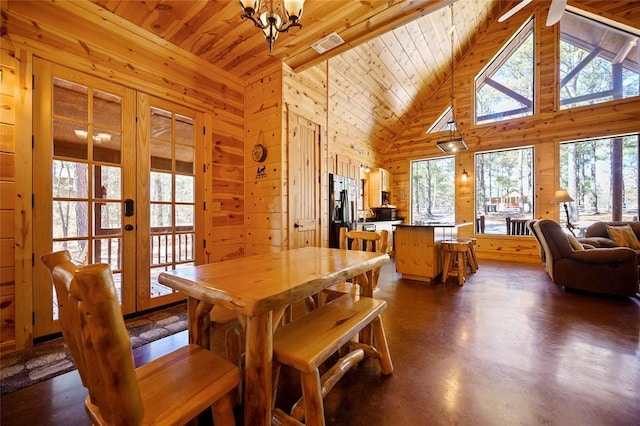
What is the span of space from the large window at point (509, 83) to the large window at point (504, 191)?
0.89 meters

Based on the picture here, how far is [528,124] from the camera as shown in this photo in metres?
5.49

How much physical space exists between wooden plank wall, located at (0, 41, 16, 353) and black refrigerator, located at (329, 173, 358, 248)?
3.48m

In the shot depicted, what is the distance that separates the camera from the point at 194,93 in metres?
3.13

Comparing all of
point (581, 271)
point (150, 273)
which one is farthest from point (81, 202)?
point (581, 271)

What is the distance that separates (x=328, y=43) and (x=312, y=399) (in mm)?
3340

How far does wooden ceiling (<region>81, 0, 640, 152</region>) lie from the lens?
2527mm

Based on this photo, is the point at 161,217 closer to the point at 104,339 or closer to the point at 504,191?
the point at 104,339

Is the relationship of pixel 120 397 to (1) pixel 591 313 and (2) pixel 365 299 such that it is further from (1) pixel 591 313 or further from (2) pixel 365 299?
(1) pixel 591 313

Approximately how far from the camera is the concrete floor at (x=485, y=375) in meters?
1.38

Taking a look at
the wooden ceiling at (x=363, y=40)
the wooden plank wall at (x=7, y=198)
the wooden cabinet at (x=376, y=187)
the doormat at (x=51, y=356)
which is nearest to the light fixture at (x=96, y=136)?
the wooden plank wall at (x=7, y=198)

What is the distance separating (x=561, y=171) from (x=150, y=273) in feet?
24.0

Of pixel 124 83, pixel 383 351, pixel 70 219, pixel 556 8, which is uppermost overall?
pixel 556 8

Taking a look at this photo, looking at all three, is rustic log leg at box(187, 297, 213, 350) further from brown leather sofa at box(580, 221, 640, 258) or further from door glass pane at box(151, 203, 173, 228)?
brown leather sofa at box(580, 221, 640, 258)

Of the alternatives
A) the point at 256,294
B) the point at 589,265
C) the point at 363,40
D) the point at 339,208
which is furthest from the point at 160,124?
the point at 589,265
